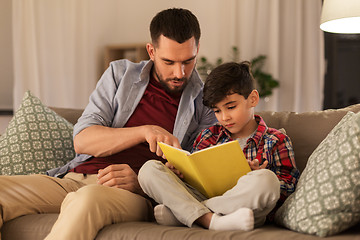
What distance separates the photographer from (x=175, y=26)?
1896 millimetres

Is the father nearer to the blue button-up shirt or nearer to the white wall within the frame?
the blue button-up shirt

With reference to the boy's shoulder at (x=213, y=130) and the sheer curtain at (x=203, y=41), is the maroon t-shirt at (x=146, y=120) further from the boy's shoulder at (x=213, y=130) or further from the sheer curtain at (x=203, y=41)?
the sheer curtain at (x=203, y=41)

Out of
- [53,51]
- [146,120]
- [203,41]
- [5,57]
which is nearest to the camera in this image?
[146,120]

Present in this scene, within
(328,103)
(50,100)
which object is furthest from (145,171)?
(328,103)

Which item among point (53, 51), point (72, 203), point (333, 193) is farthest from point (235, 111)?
point (53, 51)

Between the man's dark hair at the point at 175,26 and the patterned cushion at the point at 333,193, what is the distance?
2.63ft

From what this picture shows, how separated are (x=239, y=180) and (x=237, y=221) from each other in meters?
0.13

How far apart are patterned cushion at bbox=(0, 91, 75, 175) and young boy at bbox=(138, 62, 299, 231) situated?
702 millimetres

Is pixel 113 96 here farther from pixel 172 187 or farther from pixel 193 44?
pixel 172 187

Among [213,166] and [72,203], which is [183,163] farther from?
[72,203]

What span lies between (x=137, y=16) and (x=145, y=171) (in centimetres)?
373

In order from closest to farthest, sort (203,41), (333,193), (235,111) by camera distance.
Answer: (333,193) < (235,111) < (203,41)

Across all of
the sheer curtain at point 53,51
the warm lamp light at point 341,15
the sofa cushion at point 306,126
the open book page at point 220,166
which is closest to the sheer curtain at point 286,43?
the sheer curtain at point 53,51

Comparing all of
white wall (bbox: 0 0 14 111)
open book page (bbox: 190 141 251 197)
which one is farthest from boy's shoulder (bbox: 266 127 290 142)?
white wall (bbox: 0 0 14 111)
